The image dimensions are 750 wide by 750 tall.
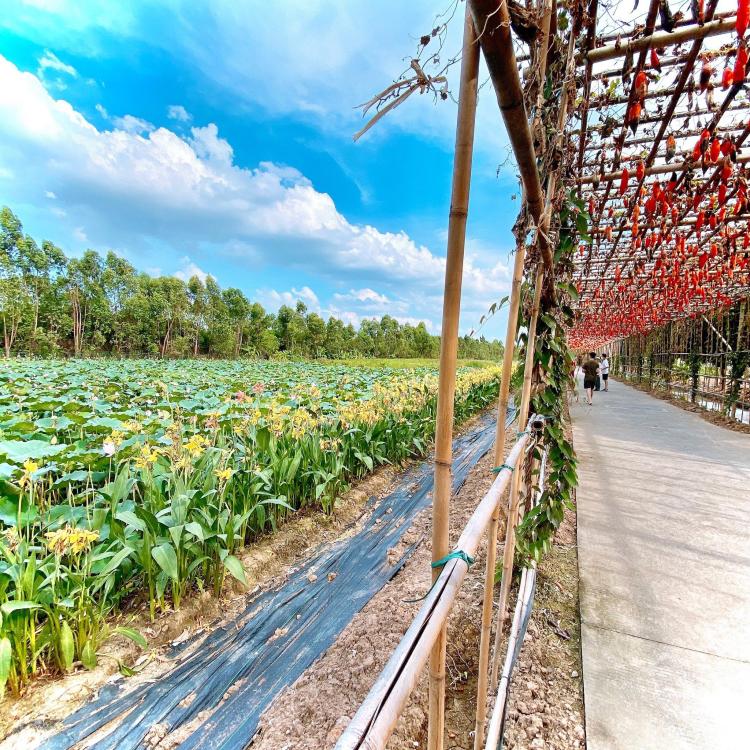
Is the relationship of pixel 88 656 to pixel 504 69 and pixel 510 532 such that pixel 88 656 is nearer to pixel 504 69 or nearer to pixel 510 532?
pixel 510 532

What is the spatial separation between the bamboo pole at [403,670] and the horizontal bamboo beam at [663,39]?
3110 millimetres

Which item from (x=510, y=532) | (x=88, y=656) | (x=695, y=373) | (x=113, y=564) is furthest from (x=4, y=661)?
(x=695, y=373)

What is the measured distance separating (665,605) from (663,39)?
3.36 meters

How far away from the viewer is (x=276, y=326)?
4350cm

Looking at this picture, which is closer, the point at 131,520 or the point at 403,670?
the point at 403,670

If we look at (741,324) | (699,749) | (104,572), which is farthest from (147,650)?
(741,324)

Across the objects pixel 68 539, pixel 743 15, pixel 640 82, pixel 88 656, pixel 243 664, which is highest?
pixel 640 82

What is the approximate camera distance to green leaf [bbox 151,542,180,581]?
225 centimetres

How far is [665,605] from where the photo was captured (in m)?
2.21

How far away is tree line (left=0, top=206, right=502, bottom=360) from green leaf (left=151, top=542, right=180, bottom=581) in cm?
3053

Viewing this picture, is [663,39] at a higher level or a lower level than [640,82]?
higher

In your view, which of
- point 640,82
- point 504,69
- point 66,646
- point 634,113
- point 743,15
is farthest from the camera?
point 634,113

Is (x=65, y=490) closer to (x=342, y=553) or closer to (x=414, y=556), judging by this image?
(x=342, y=553)

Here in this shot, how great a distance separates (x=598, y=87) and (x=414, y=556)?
4229 millimetres
